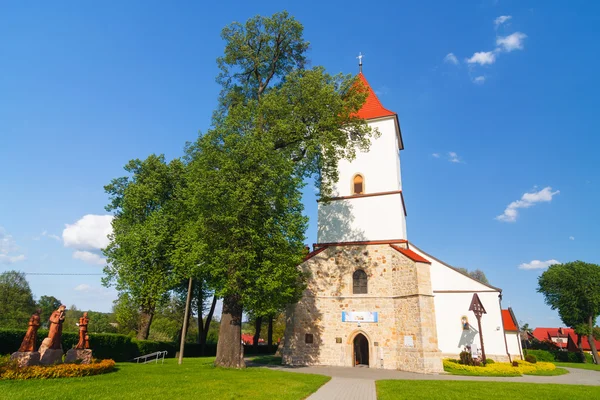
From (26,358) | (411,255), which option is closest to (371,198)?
(411,255)

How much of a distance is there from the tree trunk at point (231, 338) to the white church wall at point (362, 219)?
325 inches

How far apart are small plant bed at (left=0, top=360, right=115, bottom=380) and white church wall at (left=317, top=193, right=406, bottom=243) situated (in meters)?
14.4

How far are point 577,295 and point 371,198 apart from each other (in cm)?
3720

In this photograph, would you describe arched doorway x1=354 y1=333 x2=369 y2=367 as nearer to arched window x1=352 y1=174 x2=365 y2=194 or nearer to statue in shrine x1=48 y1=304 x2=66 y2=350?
arched window x1=352 y1=174 x2=365 y2=194

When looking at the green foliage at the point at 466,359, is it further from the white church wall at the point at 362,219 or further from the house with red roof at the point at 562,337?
the house with red roof at the point at 562,337

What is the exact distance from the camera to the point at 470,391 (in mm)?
11484

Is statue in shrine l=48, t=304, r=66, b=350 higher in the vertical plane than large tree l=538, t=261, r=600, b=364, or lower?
lower

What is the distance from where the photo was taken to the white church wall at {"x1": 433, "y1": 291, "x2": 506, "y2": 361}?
76.4ft

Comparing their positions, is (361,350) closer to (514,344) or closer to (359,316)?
(359,316)

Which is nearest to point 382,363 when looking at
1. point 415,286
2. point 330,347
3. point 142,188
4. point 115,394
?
point 330,347

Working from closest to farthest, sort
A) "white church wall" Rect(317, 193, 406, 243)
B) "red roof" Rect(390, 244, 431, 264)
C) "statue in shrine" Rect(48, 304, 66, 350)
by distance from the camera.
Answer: "statue in shrine" Rect(48, 304, 66, 350)
"red roof" Rect(390, 244, 431, 264)
"white church wall" Rect(317, 193, 406, 243)

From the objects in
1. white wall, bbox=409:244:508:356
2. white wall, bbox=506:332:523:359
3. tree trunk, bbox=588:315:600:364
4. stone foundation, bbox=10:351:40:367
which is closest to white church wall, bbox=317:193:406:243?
white wall, bbox=409:244:508:356

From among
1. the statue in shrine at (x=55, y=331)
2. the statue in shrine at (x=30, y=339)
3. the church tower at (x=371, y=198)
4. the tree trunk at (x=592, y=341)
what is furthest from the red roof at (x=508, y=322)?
the statue in shrine at (x=30, y=339)

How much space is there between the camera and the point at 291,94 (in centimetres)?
1839
